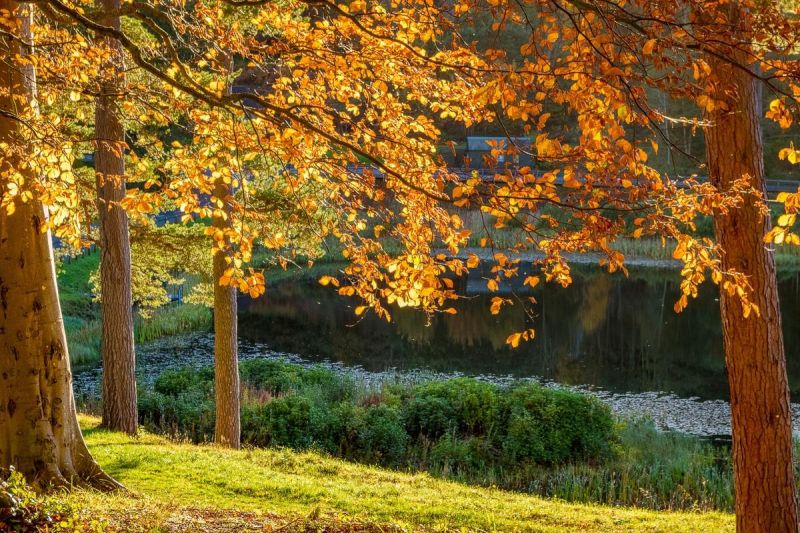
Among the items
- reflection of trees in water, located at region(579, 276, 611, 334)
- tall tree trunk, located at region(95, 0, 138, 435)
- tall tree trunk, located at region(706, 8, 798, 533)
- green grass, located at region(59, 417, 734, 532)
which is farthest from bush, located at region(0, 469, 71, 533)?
reflection of trees in water, located at region(579, 276, 611, 334)

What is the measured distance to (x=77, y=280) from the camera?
1157 inches

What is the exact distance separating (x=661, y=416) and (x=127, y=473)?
1199 cm

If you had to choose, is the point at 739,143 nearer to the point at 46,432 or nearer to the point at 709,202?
the point at 709,202

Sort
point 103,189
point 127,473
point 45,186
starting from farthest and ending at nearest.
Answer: point 103,189
point 127,473
point 45,186

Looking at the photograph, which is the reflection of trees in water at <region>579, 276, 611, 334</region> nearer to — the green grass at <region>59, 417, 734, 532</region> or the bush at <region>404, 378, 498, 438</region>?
the bush at <region>404, 378, 498, 438</region>

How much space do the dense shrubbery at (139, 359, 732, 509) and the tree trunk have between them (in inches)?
51.3

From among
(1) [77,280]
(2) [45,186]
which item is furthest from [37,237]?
(1) [77,280]

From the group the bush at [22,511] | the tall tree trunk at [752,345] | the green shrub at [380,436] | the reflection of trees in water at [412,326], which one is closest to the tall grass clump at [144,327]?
the reflection of trees in water at [412,326]

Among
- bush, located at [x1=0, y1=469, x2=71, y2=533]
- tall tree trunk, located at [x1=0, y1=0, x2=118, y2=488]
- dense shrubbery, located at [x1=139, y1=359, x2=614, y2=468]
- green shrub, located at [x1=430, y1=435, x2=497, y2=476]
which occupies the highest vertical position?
tall tree trunk, located at [x1=0, y1=0, x2=118, y2=488]

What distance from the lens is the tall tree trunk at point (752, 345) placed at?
22.7ft

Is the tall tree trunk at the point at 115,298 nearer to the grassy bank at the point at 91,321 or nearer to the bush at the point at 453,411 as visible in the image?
the bush at the point at 453,411

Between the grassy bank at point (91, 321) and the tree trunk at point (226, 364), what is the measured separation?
9.08 meters

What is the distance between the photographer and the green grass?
6.57 meters

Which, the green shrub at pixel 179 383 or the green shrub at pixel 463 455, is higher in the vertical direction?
the green shrub at pixel 179 383
